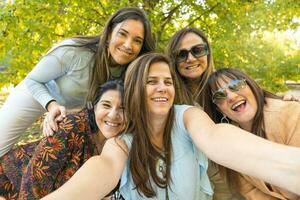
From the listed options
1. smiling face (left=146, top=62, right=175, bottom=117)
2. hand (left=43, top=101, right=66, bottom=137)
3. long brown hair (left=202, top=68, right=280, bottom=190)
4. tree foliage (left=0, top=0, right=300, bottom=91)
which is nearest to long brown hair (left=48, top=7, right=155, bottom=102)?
hand (left=43, top=101, right=66, bottom=137)

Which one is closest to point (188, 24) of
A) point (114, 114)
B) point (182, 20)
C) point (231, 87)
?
point (182, 20)

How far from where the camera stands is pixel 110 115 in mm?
2494

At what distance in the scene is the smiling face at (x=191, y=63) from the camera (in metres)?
3.25

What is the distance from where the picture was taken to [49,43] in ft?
15.0

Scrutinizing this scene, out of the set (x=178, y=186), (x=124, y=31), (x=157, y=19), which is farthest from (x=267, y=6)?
(x=178, y=186)

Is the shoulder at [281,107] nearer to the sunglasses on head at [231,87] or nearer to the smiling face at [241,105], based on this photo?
the smiling face at [241,105]

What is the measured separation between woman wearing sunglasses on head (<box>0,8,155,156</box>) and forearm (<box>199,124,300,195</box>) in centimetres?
131

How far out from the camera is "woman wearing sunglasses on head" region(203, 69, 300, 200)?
2426 mm

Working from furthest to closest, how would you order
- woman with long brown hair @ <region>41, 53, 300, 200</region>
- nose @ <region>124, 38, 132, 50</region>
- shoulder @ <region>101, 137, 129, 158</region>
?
nose @ <region>124, 38, 132, 50</region> < shoulder @ <region>101, 137, 129, 158</region> < woman with long brown hair @ <region>41, 53, 300, 200</region>

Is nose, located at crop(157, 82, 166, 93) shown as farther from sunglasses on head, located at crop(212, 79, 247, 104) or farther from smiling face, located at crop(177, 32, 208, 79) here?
smiling face, located at crop(177, 32, 208, 79)

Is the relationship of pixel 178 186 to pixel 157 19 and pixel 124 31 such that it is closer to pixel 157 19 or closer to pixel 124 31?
pixel 124 31

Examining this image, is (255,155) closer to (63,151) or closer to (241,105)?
(241,105)

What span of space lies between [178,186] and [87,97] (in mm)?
1172

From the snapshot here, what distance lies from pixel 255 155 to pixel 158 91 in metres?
0.80
